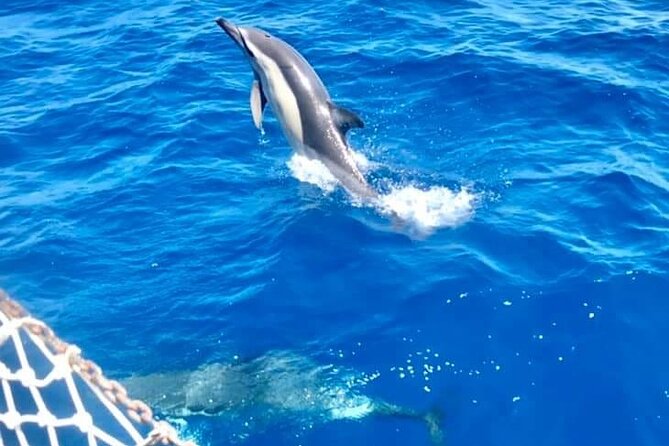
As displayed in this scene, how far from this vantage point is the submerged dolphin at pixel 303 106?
12.6 meters

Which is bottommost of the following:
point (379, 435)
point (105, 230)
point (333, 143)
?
point (379, 435)

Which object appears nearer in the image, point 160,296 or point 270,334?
point 270,334

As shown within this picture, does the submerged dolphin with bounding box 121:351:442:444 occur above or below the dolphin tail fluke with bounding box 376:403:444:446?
above

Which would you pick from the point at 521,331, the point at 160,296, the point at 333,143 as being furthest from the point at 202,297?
the point at 521,331

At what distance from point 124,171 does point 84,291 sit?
122 inches

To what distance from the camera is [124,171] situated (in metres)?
14.1

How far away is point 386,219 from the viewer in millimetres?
12383

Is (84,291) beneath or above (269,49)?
beneath

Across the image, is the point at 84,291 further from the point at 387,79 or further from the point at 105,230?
the point at 387,79

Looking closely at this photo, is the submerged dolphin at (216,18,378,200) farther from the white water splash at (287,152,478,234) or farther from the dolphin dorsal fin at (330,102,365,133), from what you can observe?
the white water splash at (287,152,478,234)

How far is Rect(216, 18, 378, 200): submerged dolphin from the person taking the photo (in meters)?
12.6

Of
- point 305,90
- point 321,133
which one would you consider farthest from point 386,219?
point 305,90

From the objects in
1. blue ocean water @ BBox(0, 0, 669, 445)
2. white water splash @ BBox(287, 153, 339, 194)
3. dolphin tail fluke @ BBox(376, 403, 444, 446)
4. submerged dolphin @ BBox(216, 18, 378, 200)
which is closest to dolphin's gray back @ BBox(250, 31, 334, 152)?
submerged dolphin @ BBox(216, 18, 378, 200)

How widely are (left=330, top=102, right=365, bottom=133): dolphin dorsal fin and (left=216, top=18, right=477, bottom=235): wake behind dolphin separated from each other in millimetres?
15
